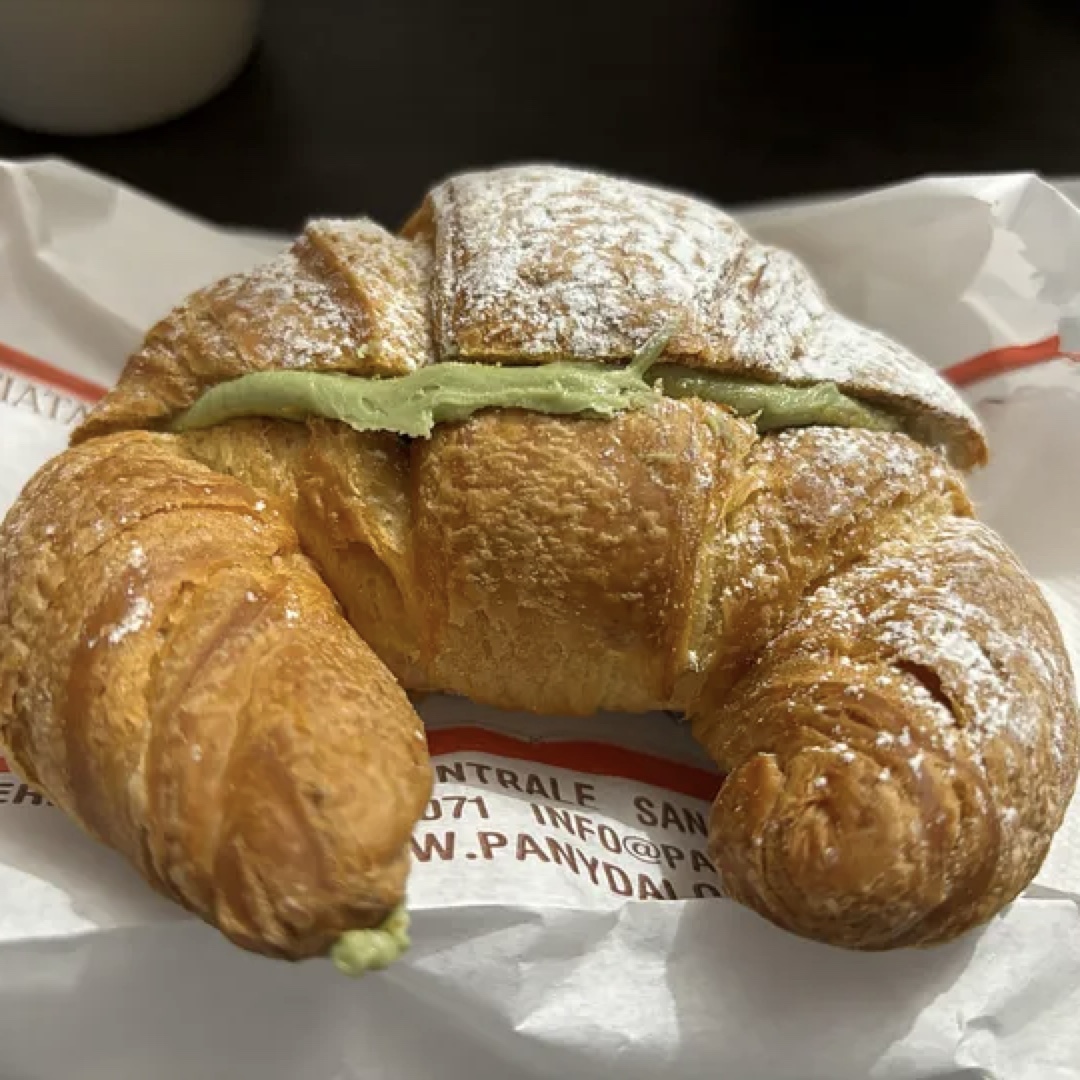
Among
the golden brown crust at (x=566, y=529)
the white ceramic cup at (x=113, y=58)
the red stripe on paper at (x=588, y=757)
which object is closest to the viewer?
the golden brown crust at (x=566, y=529)

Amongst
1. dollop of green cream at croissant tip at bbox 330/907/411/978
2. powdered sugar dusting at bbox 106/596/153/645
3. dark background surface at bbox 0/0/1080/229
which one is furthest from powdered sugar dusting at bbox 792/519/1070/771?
dark background surface at bbox 0/0/1080/229

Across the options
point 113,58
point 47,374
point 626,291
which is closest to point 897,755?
point 626,291

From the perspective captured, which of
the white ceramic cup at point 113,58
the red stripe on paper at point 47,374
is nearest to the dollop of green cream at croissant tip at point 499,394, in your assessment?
the red stripe on paper at point 47,374

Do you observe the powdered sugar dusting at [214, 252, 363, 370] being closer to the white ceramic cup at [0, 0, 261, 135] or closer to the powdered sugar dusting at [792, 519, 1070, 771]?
the powdered sugar dusting at [792, 519, 1070, 771]

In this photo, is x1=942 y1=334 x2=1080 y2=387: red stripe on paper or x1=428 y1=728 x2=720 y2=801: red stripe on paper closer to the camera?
x1=428 y1=728 x2=720 y2=801: red stripe on paper

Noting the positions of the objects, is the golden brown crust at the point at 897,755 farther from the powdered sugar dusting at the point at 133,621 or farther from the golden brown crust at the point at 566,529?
the powdered sugar dusting at the point at 133,621

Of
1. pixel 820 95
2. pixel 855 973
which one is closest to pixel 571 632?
pixel 855 973

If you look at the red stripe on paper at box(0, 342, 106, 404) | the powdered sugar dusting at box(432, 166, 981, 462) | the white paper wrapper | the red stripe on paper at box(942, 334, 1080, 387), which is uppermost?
the powdered sugar dusting at box(432, 166, 981, 462)

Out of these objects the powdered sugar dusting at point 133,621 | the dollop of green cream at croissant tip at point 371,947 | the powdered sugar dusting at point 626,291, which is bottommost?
the dollop of green cream at croissant tip at point 371,947

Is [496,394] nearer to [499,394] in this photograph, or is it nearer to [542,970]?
[499,394]
